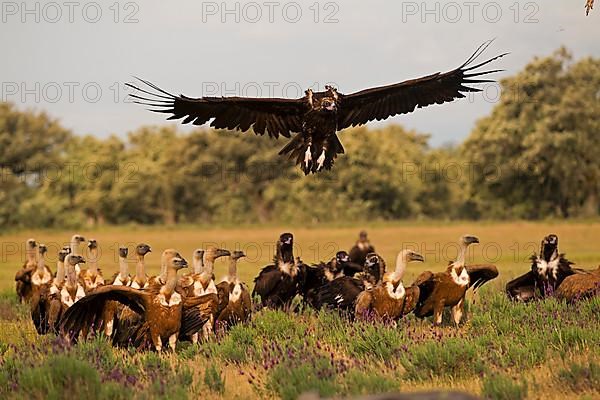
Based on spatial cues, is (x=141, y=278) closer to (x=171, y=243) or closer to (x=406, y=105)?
(x=406, y=105)

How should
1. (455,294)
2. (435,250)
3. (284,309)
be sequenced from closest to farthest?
(455,294) < (284,309) < (435,250)

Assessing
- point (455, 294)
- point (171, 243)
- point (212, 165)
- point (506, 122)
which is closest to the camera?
point (455, 294)

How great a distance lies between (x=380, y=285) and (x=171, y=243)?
25539mm

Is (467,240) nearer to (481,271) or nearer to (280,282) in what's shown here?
(481,271)

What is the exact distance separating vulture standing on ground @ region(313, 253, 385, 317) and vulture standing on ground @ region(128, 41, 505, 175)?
138 cm

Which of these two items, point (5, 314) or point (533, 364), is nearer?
point (533, 364)

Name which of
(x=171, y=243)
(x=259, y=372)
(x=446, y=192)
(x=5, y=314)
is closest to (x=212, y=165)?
(x=446, y=192)

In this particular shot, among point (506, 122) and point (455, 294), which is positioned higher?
point (506, 122)

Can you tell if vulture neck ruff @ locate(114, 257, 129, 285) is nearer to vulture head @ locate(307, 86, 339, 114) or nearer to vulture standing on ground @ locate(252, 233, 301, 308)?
vulture standing on ground @ locate(252, 233, 301, 308)

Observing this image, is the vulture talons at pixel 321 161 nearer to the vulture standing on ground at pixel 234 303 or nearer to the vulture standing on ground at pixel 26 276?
the vulture standing on ground at pixel 234 303

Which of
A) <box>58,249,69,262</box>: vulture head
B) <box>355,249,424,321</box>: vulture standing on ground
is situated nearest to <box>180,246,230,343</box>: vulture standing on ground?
<box>355,249,424,321</box>: vulture standing on ground

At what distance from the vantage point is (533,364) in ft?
27.5

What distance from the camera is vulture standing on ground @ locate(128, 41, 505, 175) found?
11422 mm

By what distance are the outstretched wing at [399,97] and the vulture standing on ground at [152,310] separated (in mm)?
3774
